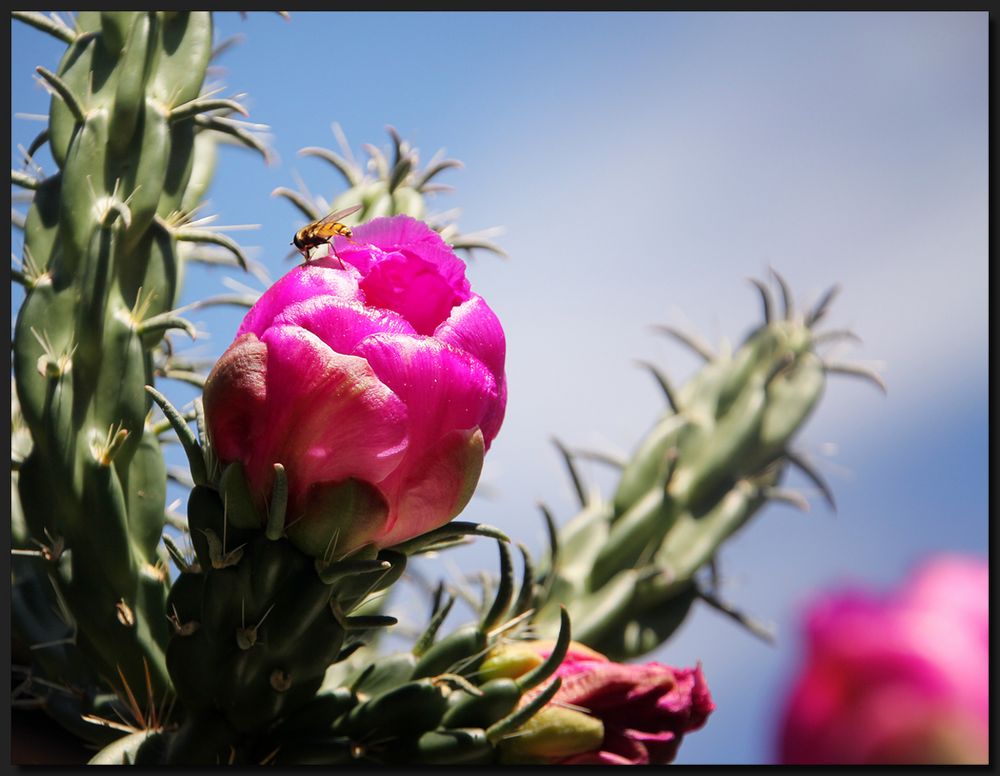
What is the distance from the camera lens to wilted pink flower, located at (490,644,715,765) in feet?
3.07

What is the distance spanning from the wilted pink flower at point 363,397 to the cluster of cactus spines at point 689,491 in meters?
0.40

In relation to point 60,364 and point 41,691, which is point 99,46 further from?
point 41,691

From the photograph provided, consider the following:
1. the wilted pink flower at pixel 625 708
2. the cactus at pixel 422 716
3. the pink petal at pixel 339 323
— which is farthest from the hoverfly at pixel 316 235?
the wilted pink flower at pixel 625 708

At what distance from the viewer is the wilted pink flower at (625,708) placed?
93 centimetres

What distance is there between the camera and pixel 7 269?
3.69ft

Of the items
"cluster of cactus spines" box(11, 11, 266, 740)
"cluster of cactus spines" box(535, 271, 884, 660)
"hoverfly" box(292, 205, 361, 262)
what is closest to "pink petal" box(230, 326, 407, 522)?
"hoverfly" box(292, 205, 361, 262)

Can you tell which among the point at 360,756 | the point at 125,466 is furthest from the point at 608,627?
the point at 125,466

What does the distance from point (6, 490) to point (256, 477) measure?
14.5 inches

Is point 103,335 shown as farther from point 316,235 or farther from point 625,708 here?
point 625,708

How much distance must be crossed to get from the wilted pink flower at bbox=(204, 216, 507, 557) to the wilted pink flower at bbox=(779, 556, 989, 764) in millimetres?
323

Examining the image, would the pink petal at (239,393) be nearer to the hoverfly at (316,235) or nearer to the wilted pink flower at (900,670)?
the hoverfly at (316,235)

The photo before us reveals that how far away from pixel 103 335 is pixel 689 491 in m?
0.69

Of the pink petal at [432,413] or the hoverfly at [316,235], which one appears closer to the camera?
the pink petal at [432,413]

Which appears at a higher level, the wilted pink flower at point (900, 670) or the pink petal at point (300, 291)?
the pink petal at point (300, 291)
